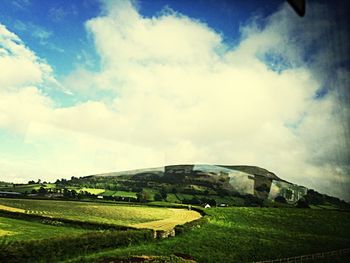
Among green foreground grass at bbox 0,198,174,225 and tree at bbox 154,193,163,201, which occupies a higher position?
tree at bbox 154,193,163,201

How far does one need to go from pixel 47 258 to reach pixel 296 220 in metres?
47.5

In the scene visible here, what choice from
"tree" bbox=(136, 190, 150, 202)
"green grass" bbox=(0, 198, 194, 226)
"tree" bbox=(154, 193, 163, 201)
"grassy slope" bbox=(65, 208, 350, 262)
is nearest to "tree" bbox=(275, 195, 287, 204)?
"tree" bbox=(154, 193, 163, 201)

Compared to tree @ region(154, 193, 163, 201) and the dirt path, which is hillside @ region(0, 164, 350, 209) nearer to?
tree @ region(154, 193, 163, 201)

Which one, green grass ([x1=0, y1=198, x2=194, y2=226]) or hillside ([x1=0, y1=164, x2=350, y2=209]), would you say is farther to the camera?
hillside ([x1=0, y1=164, x2=350, y2=209])

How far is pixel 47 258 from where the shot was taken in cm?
1972

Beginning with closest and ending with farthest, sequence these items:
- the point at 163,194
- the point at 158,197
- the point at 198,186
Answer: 1. the point at 158,197
2. the point at 163,194
3. the point at 198,186

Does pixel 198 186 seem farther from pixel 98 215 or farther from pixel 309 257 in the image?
pixel 309 257

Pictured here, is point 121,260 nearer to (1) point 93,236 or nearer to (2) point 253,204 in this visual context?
(1) point 93,236

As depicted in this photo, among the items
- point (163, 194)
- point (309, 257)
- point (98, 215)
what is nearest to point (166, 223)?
point (98, 215)

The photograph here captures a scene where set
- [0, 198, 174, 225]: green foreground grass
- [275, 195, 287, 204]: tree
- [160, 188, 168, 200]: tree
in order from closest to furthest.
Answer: [0, 198, 174, 225]: green foreground grass < [160, 188, 168, 200]: tree < [275, 195, 287, 204]: tree

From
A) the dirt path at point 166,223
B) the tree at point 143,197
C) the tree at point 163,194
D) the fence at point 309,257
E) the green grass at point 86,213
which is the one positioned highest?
the tree at point 163,194

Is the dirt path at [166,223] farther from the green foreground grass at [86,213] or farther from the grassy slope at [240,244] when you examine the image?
the grassy slope at [240,244]

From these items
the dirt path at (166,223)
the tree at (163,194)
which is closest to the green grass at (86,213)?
the dirt path at (166,223)

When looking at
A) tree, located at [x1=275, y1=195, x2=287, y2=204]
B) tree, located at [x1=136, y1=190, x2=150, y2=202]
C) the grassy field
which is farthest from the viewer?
tree, located at [x1=275, y1=195, x2=287, y2=204]
